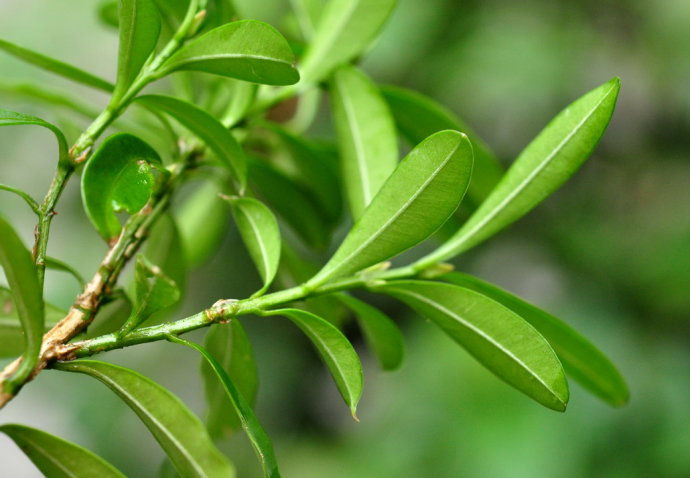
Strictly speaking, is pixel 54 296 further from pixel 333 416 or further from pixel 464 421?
pixel 464 421

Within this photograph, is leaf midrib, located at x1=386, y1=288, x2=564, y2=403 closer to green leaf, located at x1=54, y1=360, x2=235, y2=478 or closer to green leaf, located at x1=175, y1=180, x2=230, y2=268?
green leaf, located at x1=54, y1=360, x2=235, y2=478

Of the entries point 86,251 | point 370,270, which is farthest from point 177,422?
point 86,251

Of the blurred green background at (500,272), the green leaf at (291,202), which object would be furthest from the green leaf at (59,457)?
the blurred green background at (500,272)

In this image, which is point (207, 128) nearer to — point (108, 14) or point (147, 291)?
point (147, 291)

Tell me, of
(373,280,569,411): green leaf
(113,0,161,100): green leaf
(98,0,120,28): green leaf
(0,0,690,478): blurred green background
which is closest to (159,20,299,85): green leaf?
(113,0,161,100): green leaf

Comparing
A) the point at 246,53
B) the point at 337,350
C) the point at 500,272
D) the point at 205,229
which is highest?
the point at 246,53

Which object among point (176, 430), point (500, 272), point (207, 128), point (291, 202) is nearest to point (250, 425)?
point (176, 430)
